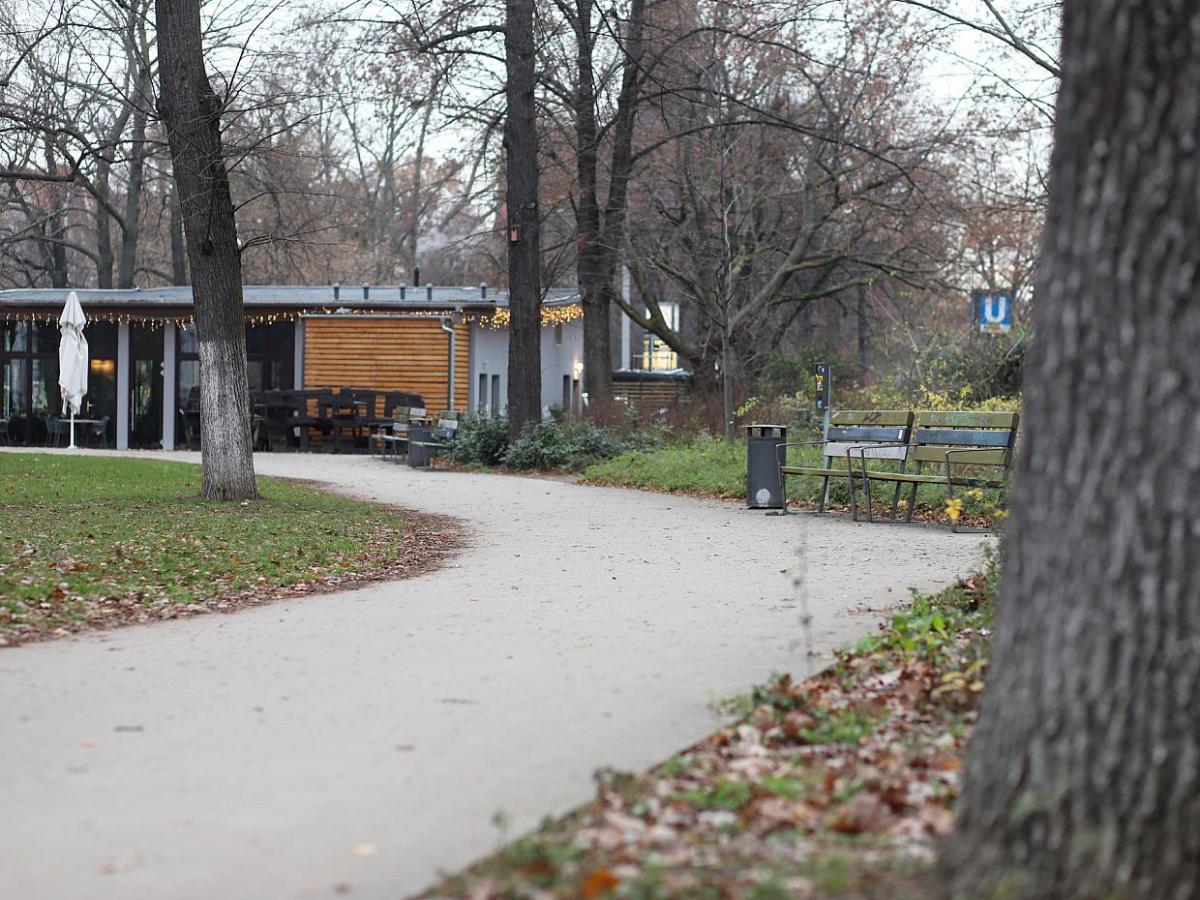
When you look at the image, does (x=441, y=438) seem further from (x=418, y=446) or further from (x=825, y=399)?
(x=825, y=399)

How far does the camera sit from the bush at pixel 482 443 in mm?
27000

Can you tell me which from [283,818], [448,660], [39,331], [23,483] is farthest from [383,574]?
[39,331]

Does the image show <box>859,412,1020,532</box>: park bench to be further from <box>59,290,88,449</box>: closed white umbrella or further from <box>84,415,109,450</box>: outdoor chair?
<box>84,415,109,450</box>: outdoor chair

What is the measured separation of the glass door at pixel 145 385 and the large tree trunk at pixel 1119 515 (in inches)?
1355

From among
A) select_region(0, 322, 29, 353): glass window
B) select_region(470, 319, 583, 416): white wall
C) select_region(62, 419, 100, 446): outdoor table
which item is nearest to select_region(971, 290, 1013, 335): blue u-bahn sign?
select_region(470, 319, 583, 416): white wall

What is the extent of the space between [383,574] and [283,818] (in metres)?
6.36

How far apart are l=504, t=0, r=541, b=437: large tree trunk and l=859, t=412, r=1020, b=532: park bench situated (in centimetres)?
1136

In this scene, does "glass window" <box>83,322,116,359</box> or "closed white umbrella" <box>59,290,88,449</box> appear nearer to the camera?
"closed white umbrella" <box>59,290,88,449</box>

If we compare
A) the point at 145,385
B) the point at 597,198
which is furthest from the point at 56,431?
the point at 597,198

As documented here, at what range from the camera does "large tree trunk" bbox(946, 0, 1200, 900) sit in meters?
3.36

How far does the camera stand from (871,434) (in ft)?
51.4

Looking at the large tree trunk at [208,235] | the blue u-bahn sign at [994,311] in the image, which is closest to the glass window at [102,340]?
the large tree trunk at [208,235]

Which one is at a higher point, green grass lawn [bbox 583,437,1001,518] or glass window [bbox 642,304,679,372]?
glass window [bbox 642,304,679,372]

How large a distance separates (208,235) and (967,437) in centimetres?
803
